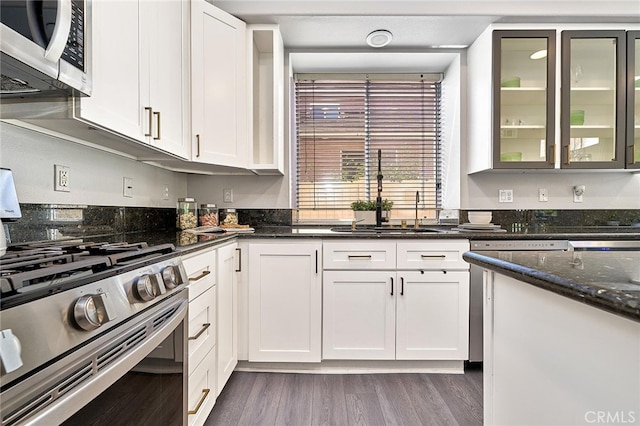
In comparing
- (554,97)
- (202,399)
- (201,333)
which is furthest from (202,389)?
(554,97)

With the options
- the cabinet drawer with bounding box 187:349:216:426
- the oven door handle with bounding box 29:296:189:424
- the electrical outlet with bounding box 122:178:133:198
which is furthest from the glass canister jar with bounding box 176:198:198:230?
the oven door handle with bounding box 29:296:189:424

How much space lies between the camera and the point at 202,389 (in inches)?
54.3

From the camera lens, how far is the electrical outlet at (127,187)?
1706 mm

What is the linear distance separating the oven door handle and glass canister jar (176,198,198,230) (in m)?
1.12

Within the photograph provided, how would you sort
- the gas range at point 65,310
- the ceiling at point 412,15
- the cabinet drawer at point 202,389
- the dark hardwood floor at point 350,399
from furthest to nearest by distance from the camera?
the ceiling at point 412,15, the dark hardwood floor at point 350,399, the cabinet drawer at point 202,389, the gas range at point 65,310

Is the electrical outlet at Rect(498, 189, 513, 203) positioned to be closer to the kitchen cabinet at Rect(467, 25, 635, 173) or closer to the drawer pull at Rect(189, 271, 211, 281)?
the kitchen cabinet at Rect(467, 25, 635, 173)

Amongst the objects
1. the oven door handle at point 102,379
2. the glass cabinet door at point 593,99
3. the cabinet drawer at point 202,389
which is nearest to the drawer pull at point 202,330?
the cabinet drawer at point 202,389

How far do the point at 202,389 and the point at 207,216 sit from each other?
1.15m

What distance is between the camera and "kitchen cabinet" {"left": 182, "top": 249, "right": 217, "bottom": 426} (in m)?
1.26

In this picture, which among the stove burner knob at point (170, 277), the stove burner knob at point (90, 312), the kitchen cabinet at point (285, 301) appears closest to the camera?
the stove burner knob at point (90, 312)

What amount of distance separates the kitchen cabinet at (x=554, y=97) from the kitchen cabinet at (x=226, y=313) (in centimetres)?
192

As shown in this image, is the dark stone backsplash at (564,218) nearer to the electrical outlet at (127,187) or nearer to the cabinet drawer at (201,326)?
the cabinet drawer at (201,326)

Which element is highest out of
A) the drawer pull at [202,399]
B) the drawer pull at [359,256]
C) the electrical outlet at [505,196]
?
Result: the electrical outlet at [505,196]

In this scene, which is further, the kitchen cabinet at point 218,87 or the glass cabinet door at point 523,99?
the glass cabinet door at point 523,99
